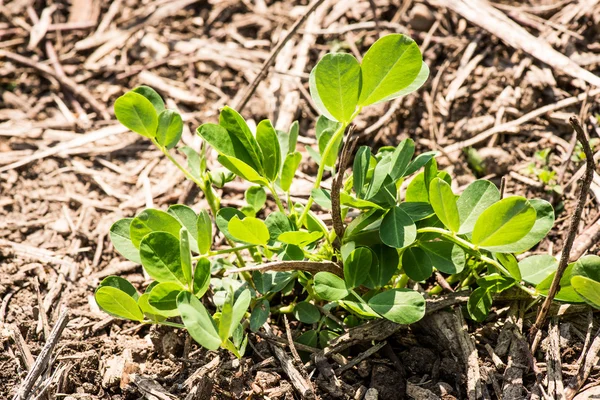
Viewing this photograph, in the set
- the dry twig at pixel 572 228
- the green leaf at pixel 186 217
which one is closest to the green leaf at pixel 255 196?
the green leaf at pixel 186 217

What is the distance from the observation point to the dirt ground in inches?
60.0

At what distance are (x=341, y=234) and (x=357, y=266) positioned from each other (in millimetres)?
105

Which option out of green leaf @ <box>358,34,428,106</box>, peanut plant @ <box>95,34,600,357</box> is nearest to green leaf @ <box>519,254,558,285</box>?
peanut plant @ <box>95,34,600,357</box>

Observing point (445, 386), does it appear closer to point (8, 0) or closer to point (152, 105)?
point (152, 105)

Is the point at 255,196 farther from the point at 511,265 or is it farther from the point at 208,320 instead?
the point at 511,265

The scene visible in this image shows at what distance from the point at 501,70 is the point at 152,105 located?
55.3 inches

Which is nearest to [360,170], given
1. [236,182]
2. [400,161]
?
[400,161]

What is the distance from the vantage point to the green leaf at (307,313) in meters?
1.55

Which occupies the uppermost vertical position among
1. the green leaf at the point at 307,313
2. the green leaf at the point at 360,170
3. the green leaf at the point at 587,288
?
the green leaf at the point at 360,170

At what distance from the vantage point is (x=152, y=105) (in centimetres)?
153

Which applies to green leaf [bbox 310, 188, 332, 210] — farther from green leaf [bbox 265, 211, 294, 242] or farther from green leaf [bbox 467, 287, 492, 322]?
green leaf [bbox 467, 287, 492, 322]

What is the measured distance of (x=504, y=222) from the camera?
126 cm

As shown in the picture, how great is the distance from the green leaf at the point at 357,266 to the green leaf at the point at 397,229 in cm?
6

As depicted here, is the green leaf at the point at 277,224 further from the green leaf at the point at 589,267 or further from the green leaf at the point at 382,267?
the green leaf at the point at 589,267
